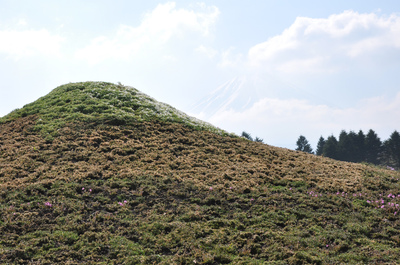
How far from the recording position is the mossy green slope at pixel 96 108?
867 inches

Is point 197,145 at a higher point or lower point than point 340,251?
higher

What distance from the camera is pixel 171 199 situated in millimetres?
12891

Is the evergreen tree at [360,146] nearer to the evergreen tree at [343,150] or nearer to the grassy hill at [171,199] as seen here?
the evergreen tree at [343,150]

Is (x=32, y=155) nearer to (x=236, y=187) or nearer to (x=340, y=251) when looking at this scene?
(x=236, y=187)

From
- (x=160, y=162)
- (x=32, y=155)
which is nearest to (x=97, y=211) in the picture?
(x=160, y=162)

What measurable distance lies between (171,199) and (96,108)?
44.7ft

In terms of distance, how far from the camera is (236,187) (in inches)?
566

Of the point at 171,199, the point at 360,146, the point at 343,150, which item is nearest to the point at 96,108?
the point at 171,199

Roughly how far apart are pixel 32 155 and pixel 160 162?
286 inches

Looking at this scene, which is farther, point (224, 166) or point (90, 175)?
point (224, 166)

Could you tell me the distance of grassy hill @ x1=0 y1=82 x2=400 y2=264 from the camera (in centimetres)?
933

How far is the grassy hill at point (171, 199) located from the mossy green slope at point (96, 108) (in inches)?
8.4

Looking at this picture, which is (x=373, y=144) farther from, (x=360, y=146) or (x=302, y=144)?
(x=302, y=144)

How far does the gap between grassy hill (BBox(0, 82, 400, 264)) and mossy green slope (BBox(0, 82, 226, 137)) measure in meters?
0.21
